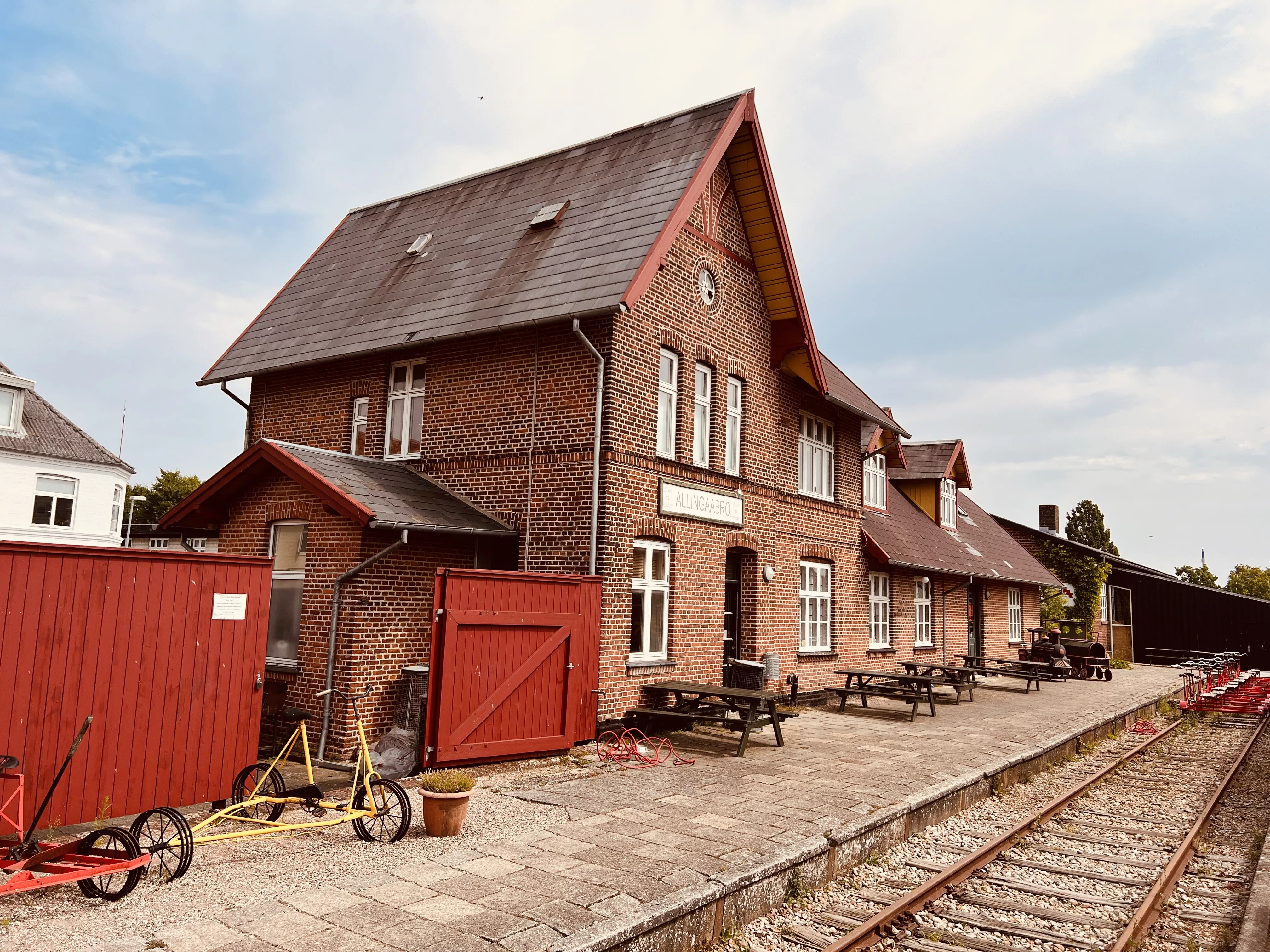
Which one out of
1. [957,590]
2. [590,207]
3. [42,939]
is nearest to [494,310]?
[590,207]

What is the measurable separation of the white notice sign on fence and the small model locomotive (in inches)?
906

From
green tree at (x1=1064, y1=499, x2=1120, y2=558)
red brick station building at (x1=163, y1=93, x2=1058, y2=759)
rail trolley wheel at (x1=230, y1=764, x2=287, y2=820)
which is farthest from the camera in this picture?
green tree at (x1=1064, y1=499, x2=1120, y2=558)

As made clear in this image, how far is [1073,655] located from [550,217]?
2104 cm

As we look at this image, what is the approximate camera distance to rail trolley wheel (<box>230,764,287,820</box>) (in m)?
6.95

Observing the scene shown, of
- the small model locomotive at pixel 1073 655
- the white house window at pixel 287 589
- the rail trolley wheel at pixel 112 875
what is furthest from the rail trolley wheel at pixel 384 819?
the small model locomotive at pixel 1073 655

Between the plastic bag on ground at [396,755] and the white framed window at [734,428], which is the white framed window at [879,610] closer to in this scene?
the white framed window at [734,428]

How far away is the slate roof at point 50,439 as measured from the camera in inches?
1164

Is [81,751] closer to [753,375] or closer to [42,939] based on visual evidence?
[42,939]

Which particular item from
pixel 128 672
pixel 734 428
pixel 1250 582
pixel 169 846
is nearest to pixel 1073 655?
pixel 734 428

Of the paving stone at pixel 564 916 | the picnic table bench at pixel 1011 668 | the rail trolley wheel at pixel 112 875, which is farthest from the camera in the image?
the picnic table bench at pixel 1011 668

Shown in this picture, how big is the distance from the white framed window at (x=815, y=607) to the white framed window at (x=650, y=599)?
4413 millimetres

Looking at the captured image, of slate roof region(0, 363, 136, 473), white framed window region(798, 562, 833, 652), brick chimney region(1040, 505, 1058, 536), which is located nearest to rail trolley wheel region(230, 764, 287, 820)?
white framed window region(798, 562, 833, 652)

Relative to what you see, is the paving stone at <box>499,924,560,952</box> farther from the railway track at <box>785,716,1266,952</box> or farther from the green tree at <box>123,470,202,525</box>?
the green tree at <box>123,470,202,525</box>

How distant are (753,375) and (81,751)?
37.2 feet
